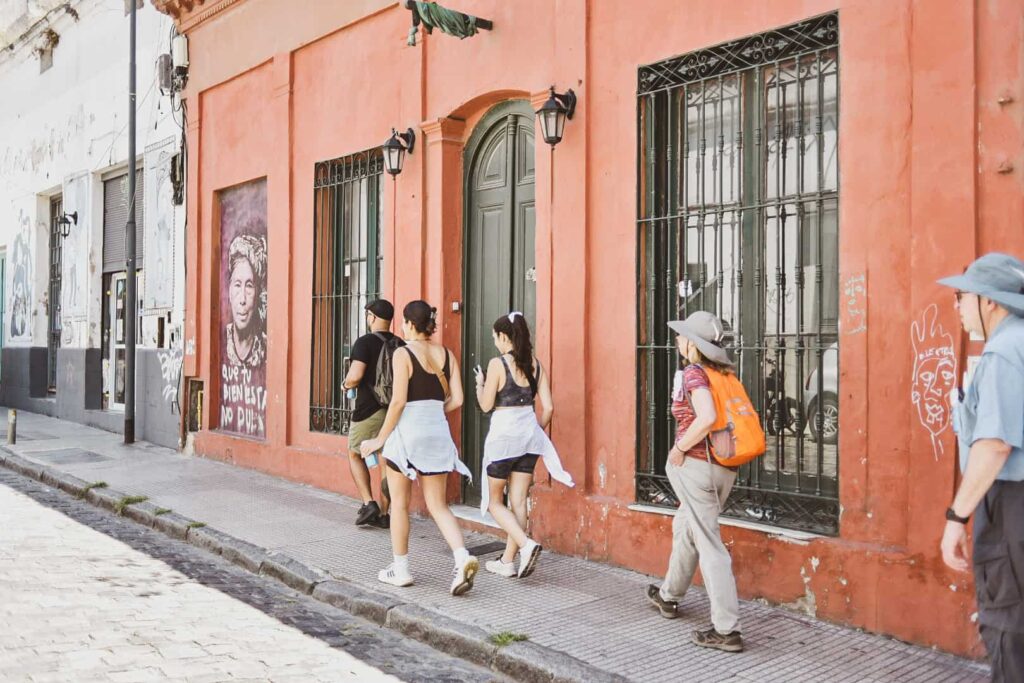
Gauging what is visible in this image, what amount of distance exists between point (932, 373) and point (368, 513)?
4.87m

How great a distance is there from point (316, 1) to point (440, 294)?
4.24 m

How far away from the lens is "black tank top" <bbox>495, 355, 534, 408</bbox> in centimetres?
645

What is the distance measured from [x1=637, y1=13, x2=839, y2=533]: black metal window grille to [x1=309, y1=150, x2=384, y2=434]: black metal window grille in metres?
3.93

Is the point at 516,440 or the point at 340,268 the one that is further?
the point at 340,268

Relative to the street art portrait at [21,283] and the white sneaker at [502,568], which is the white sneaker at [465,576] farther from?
the street art portrait at [21,283]

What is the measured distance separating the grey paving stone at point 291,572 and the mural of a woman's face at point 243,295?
548 centimetres

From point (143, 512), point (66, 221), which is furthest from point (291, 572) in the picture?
point (66, 221)

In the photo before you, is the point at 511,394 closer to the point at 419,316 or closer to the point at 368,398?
the point at 419,316

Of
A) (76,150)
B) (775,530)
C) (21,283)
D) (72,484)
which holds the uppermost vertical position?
(76,150)

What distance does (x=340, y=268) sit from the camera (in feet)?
34.6

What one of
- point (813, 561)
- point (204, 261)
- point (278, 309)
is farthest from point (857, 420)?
point (204, 261)

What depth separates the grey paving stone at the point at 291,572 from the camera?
659cm

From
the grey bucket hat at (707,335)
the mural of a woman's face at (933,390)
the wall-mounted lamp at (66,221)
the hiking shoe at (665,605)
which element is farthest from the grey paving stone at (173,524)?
the wall-mounted lamp at (66,221)

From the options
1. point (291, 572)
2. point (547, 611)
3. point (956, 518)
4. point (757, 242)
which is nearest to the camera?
point (956, 518)
